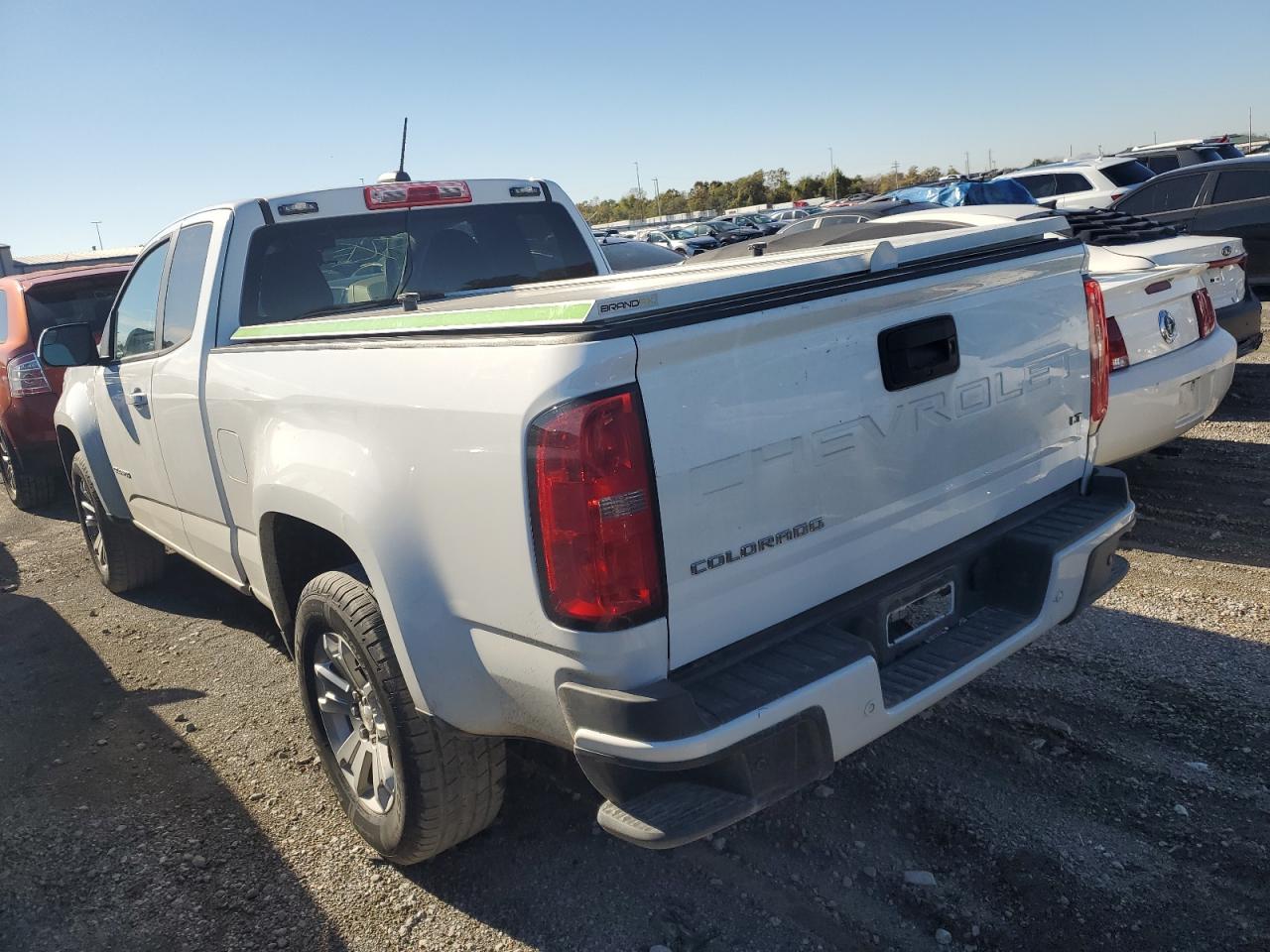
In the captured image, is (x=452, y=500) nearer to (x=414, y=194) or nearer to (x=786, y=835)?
(x=786, y=835)

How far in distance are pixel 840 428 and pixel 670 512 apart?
0.56m

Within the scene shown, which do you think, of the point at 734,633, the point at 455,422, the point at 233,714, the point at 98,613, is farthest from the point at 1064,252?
the point at 98,613

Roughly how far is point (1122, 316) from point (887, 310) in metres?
3.32

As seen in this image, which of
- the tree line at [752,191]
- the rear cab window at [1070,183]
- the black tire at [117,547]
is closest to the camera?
the black tire at [117,547]

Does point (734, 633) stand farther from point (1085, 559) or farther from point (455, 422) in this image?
point (1085, 559)

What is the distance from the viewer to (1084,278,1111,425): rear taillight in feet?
10.5

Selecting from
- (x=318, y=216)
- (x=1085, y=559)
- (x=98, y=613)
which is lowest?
(x=98, y=613)

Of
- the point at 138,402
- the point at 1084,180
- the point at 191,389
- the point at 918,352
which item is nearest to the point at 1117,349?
the point at 918,352

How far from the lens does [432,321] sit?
2.61 m

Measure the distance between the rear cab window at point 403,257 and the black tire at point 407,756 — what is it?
1.51 m

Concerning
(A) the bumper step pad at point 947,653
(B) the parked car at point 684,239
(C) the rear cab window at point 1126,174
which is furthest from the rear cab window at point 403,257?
(B) the parked car at point 684,239

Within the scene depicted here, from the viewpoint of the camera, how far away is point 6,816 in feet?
11.9

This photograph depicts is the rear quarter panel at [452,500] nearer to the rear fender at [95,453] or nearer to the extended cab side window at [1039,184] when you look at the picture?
the rear fender at [95,453]

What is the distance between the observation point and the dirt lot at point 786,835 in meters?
2.71
